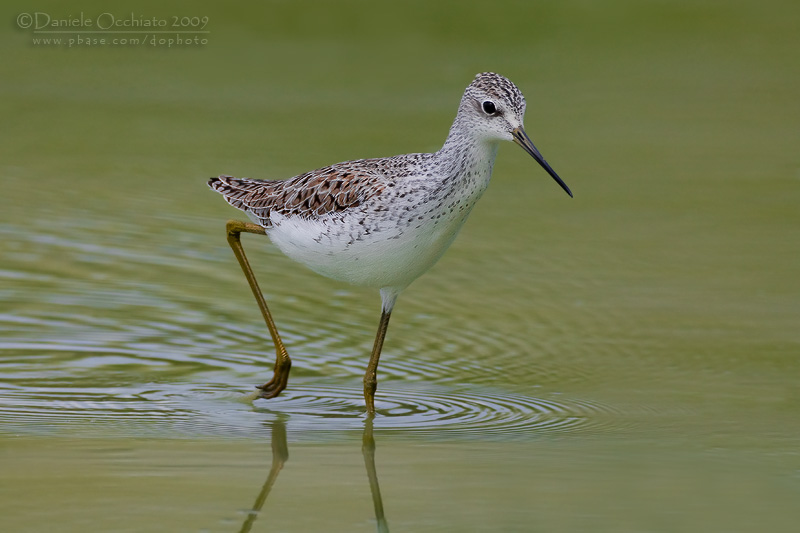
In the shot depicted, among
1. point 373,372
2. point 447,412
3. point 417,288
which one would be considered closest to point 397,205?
point 373,372

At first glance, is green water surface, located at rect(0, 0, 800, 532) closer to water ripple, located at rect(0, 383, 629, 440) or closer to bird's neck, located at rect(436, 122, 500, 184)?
water ripple, located at rect(0, 383, 629, 440)

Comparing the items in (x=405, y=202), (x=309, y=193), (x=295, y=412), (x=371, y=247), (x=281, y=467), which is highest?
(x=309, y=193)

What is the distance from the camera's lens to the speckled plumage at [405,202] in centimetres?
845

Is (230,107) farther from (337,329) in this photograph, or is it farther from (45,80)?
(337,329)

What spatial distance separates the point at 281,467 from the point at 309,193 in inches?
91.2

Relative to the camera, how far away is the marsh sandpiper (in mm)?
8453

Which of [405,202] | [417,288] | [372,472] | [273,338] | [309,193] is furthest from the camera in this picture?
[417,288]

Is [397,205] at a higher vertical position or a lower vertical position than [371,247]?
higher

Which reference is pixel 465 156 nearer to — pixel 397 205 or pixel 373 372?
pixel 397 205

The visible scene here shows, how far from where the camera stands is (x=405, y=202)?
27.8 feet

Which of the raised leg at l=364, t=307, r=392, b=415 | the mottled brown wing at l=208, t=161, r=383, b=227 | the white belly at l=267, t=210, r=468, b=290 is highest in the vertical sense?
the mottled brown wing at l=208, t=161, r=383, b=227

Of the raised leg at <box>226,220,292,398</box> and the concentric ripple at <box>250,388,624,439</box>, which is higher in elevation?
A: the raised leg at <box>226,220,292,398</box>

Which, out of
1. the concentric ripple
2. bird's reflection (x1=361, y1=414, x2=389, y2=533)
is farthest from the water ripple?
bird's reflection (x1=361, y1=414, x2=389, y2=533)

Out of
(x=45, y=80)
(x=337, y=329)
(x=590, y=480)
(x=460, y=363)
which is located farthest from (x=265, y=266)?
(x=45, y=80)
